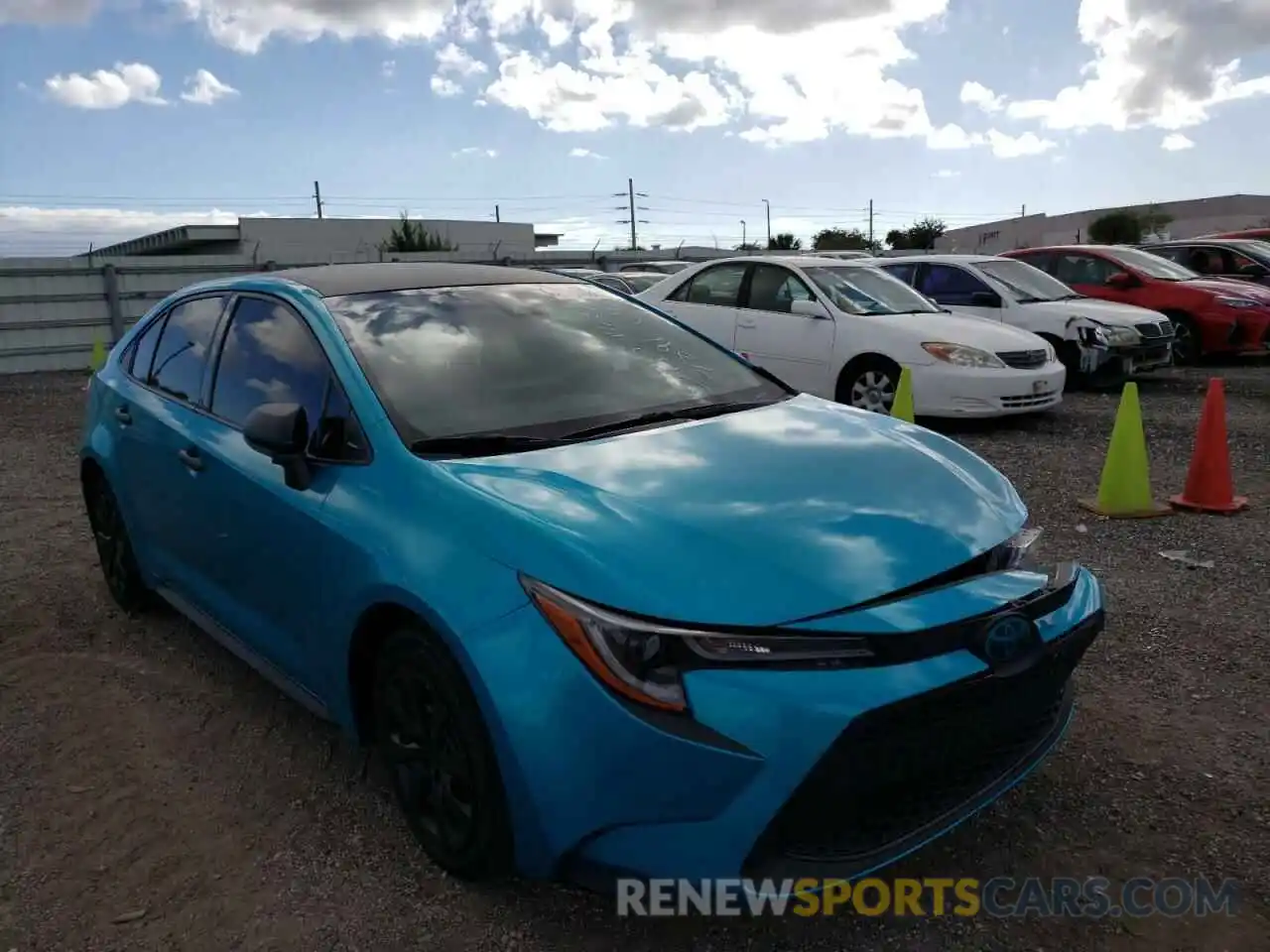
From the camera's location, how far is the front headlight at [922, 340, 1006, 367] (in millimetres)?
7859

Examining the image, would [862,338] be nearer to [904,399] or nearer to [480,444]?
[904,399]

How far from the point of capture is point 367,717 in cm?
272

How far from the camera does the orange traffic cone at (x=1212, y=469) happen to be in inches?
218

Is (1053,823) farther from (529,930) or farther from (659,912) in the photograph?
(529,930)

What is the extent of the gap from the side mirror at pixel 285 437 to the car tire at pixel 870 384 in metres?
5.87

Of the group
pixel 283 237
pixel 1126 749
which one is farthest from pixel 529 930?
pixel 283 237

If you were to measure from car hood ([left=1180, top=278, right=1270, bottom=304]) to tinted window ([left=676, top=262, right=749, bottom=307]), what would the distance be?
618cm

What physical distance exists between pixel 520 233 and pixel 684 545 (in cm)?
4782

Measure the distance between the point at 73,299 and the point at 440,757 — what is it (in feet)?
55.9

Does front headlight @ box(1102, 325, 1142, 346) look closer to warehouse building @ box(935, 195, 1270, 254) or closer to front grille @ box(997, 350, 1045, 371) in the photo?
front grille @ box(997, 350, 1045, 371)

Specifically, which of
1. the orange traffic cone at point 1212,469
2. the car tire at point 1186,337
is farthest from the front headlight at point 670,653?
the car tire at point 1186,337

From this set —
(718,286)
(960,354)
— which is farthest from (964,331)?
(718,286)

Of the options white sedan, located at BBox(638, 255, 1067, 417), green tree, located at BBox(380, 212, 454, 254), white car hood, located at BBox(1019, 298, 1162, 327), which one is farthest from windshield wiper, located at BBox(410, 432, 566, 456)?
green tree, located at BBox(380, 212, 454, 254)

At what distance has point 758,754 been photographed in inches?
75.6
